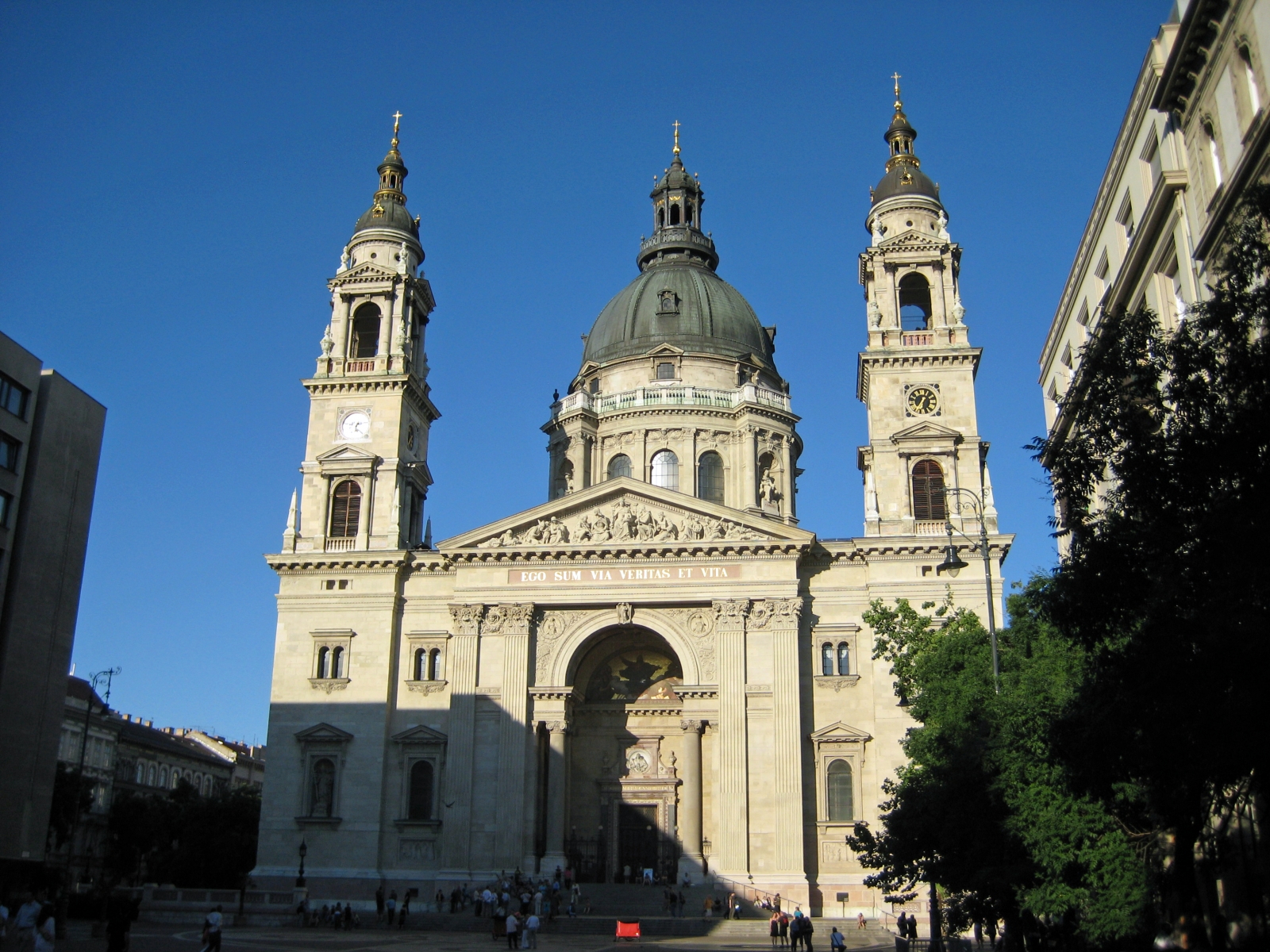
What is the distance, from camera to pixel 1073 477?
16672 millimetres

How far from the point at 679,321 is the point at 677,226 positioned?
8543 millimetres

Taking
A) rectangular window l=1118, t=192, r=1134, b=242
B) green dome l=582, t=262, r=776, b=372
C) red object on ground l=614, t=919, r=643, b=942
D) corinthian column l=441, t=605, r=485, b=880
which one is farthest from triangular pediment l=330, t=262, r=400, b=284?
rectangular window l=1118, t=192, r=1134, b=242

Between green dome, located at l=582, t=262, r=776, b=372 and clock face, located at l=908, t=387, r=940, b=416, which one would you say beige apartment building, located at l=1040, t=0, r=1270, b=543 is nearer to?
clock face, located at l=908, t=387, r=940, b=416

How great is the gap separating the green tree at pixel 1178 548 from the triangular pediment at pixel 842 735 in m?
28.2

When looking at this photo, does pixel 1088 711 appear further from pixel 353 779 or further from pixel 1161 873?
pixel 353 779

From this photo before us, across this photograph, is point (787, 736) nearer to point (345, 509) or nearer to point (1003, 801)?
point (1003, 801)

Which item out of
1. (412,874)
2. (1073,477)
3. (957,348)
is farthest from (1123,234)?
(412,874)

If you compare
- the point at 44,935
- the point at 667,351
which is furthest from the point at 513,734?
the point at 44,935

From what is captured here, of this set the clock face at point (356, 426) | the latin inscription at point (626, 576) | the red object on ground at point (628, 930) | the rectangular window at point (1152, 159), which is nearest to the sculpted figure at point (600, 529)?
the latin inscription at point (626, 576)

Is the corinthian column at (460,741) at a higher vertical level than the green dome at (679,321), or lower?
lower

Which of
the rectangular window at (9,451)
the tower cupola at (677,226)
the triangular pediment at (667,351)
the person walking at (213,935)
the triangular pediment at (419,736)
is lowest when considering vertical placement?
the person walking at (213,935)

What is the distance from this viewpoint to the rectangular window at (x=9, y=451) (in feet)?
126

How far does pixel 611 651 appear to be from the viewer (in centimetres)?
5134

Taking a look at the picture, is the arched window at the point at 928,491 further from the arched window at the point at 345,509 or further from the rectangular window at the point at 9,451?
the rectangular window at the point at 9,451
